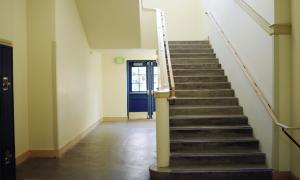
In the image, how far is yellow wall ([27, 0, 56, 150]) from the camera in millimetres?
6430

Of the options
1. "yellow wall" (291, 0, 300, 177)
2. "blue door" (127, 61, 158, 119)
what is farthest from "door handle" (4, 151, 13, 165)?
"blue door" (127, 61, 158, 119)

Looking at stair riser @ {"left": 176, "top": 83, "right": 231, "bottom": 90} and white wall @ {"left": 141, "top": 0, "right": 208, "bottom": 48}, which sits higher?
white wall @ {"left": 141, "top": 0, "right": 208, "bottom": 48}

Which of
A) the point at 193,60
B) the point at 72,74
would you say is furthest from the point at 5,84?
the point at 193,60

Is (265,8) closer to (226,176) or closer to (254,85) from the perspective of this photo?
(254,85)

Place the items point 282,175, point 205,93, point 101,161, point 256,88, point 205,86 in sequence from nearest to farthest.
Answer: point 282,175, point 256,88, point 101,161, point 205,93, point 205,86

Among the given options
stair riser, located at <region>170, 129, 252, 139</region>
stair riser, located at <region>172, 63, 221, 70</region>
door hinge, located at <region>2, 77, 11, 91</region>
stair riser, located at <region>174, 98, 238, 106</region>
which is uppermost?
stair riser, located at <region>172, 63, 221, 70</region>

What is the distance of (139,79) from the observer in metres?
13.2

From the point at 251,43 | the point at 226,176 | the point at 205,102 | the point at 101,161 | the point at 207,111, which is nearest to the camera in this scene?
the point at 226,176

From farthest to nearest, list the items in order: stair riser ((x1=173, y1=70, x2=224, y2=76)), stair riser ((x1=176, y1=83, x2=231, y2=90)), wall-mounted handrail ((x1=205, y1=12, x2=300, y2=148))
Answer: stair riser ((x1=173, y1=70, x2=224, y2=76))
stair riser ((x1=176, y1=83, x2=231, y2=90))
wall-mounted handrail ((x1=205, y1=12, x2=300, y2=148))

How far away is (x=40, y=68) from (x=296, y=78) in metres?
4.48

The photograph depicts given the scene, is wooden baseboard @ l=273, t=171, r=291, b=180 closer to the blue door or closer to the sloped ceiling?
the sloped ceiling

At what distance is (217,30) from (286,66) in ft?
12.5

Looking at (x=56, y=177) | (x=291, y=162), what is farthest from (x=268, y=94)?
(x=56, y=177)

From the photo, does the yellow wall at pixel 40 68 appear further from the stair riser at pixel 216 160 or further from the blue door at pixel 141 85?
the blue door at pixel 141 85
